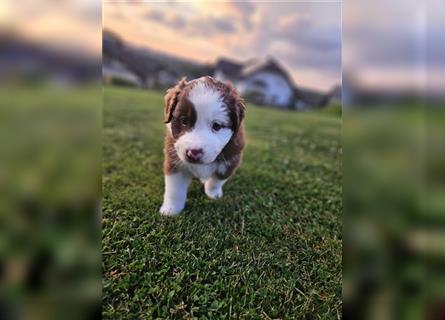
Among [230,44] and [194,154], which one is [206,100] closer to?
[194,154]

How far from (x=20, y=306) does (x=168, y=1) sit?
113 cm

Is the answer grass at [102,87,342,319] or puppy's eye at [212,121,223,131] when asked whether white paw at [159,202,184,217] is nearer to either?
grass at [102,87,342,319]

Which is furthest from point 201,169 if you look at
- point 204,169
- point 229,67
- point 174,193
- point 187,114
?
Result: point 229,67

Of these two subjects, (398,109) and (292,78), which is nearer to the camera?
(398,109)

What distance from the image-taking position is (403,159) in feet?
4.29

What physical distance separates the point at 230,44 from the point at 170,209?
2.27 feet

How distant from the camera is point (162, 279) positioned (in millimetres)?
1455

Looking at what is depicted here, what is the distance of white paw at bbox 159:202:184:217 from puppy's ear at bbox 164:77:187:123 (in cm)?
32

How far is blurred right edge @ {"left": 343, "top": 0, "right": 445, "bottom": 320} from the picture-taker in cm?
130

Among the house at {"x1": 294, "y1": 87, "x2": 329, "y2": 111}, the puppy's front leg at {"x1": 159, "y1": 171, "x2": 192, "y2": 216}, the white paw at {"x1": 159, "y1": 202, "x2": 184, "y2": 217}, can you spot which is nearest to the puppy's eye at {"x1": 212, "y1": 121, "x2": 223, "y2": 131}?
the puppy's front leg at {"x1": 159, "y1": 171, "x2": 192, "y2": 216}

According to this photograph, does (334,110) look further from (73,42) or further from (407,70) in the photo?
(73,42)

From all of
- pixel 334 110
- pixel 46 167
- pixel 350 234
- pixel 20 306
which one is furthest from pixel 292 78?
pixel 20 306

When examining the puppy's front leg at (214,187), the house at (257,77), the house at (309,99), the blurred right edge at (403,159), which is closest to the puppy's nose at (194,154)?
the puppy's front leg at (214,187)

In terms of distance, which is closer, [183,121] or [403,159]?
[403,159]
